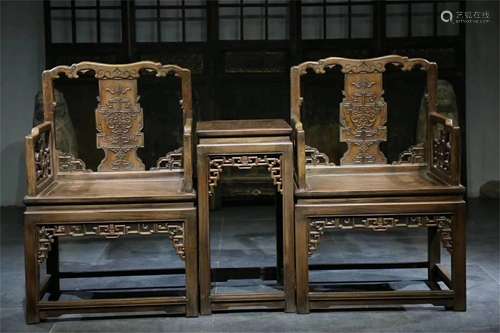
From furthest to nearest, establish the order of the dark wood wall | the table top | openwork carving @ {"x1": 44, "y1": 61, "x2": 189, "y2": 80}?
the dark wood wall < openwork carving @ {"x1": 44, "y1": 61, "x2": 189, "y2": 80} < the table top

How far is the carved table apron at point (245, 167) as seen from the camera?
3615mm

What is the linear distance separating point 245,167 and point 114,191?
1.84ft

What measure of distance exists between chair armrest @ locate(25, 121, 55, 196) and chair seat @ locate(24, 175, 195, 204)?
0.04m

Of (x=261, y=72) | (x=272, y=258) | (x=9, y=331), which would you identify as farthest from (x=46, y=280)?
(x=261, y=72)

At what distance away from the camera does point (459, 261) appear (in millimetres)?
3691

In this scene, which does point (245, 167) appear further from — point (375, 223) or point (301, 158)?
point (375, 223)

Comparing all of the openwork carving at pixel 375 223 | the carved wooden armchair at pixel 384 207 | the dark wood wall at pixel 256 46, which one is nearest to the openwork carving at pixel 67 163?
the carved wooden armchair at pixel 384 207

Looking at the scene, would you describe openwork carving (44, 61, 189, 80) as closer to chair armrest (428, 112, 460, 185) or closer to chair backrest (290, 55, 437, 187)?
chair backrest (290, 55, 437, 187)

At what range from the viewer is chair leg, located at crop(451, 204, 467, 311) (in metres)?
3.65

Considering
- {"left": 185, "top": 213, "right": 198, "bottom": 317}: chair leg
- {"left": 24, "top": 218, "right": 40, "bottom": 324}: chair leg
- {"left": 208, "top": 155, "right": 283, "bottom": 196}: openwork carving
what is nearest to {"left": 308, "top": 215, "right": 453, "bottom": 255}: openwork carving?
{"left": 208, "top": 155, "right": 283, "bottom": 196}: openwork carving

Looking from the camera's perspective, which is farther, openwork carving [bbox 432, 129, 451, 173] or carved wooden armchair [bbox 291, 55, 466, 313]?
openwork carving [bbox 432, 129, 451, 173]

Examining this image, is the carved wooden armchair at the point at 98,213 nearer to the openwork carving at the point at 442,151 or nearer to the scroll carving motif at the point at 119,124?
the scroll carving motif at the point at 119,124

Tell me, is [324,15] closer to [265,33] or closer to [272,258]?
[265,33]

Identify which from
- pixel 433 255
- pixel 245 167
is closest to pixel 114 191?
pixel 245 167
